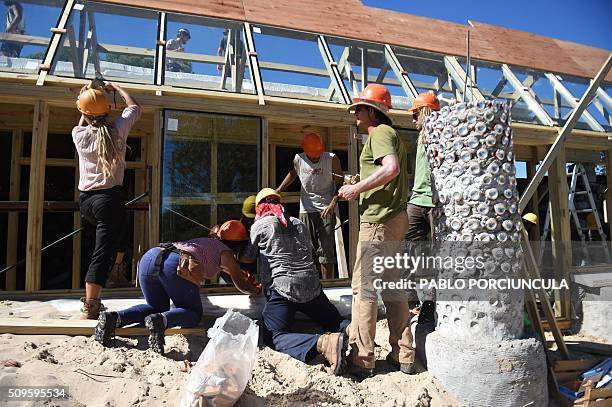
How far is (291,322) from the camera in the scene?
355cm

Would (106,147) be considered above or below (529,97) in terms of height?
below

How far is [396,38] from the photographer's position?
7590 mm

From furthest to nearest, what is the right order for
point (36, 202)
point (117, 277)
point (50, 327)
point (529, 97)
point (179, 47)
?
point (529, 97), point (179, 47), point (117, 277), point (36, 202), point (50, 327)

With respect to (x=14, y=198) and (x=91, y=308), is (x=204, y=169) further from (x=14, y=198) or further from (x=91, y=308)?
(x=14, y=198)

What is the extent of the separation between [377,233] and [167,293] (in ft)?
5.87

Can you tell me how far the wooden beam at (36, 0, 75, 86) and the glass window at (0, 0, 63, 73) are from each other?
0.23 ft

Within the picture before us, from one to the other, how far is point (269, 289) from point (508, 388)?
76.0 inches

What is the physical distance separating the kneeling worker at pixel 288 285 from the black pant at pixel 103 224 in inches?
44.6

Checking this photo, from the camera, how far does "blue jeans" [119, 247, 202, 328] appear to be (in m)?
3.37

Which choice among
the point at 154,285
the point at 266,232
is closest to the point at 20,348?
the point at 154,285

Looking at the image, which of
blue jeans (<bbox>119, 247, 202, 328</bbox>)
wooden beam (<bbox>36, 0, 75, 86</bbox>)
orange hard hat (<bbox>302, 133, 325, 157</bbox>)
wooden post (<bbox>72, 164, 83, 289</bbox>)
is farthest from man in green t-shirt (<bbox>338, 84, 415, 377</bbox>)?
wooden post (<bbox>72, 164, 83, 289</bbox>)

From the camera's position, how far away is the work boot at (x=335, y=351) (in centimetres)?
311

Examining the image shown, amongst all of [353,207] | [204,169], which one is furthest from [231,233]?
[353,207]

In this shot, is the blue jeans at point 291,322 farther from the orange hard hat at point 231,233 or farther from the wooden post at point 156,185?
the wooden post at point 156,185
